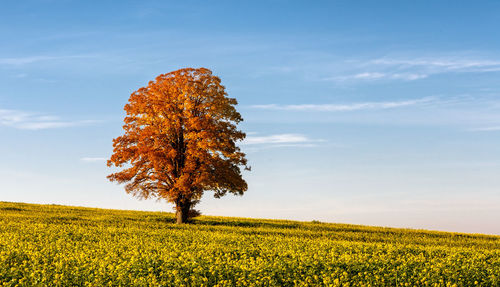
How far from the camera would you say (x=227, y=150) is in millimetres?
40906

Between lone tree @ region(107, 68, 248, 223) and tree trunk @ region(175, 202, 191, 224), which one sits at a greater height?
lone tree @ region(107, 68, 248, 223)

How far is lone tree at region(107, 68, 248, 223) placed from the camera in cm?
4047

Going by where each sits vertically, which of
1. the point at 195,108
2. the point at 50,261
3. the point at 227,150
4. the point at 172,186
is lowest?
the point at 50,261

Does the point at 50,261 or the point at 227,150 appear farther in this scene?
the point at 227,150

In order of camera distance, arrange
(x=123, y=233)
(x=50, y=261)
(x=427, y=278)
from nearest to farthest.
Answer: (x=427, y=278) < (x=50, y=261) < (x=123, y=233)

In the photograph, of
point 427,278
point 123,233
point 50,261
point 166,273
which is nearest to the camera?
point 166,273

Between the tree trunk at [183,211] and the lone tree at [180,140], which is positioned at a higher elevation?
the lone tree at [180,140]

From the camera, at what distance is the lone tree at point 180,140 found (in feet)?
133

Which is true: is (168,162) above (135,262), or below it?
above

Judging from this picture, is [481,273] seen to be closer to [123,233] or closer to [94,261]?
[94,261]

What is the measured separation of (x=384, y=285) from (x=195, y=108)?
27645 mm

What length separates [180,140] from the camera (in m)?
41.7

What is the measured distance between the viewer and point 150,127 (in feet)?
137

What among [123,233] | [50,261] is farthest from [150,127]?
[50,261]
